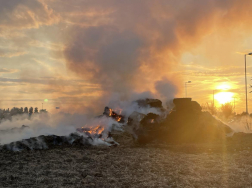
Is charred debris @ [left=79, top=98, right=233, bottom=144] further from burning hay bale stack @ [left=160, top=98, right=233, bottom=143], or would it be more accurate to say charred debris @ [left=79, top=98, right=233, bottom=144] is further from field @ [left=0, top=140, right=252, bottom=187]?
field @ [left=0, top=140, right=252, bottom=187]

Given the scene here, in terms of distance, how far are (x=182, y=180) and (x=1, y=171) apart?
10.7 metres

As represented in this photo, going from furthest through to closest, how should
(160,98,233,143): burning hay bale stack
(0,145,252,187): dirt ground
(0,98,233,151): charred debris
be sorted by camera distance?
1. (160,98,233,143): burning hay bale stack
2. (0,98,233,151): charred debris
3. (0,145,252,187): dirt ground

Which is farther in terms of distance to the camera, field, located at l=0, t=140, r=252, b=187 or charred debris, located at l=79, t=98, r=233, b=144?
charred debris, located at l=79, t=98, r=233, b=144

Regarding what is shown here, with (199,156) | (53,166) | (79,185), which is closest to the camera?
(79,185)

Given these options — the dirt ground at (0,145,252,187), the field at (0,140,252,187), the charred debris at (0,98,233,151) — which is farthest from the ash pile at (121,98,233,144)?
the dirt ground at (0,145,252,187)

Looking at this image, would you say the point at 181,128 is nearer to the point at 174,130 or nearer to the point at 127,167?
the point at 174,130

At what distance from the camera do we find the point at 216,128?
28.2 metres

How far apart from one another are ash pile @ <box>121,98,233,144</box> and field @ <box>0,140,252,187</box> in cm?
428

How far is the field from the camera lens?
13.0 metres

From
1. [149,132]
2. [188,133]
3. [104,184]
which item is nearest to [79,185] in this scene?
[104,184]

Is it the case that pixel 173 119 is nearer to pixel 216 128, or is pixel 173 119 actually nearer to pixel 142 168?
pixel 216 128

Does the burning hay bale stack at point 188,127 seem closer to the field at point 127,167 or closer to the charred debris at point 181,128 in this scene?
the charred debris at point 181,128

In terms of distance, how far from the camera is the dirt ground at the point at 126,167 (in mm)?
12977

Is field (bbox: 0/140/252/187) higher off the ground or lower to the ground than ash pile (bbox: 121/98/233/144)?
lower
